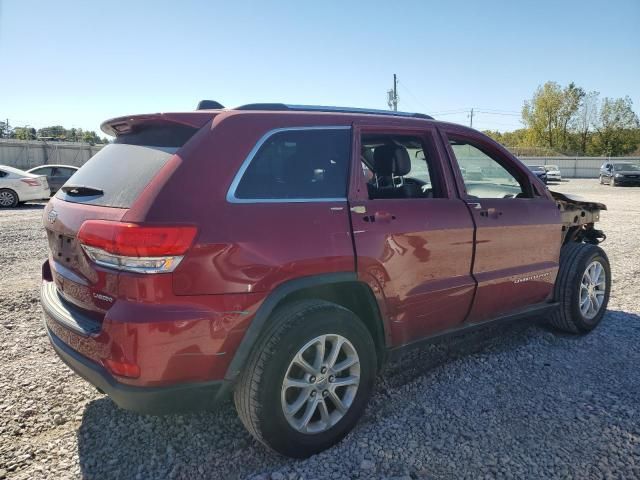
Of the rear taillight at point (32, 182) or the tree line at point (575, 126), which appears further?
the tree line at point (575, 126)

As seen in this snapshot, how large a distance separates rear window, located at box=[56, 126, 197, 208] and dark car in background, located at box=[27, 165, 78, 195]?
16.9 m

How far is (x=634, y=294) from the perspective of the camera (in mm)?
5684

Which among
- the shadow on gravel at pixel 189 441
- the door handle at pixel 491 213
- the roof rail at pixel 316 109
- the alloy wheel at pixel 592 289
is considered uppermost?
the roof rail at pixel 316 109

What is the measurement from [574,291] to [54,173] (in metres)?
18.5

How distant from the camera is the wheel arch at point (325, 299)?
2377 mm

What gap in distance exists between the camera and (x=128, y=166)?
2592 mm

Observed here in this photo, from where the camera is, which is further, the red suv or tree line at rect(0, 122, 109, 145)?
tree line at rect(0, 122, 109, 145)

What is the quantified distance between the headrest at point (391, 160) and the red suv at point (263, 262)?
106mm

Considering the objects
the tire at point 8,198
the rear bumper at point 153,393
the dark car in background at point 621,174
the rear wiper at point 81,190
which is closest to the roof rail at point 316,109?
the rear wiper at point 81,190

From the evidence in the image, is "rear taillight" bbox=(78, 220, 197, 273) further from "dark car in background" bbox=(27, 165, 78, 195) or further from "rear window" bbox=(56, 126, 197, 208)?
"dark car in background" bbox=(27, 165, 78, 195)

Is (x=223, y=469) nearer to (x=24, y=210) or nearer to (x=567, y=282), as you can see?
(x=567, y=282)

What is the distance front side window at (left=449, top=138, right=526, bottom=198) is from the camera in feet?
11.8

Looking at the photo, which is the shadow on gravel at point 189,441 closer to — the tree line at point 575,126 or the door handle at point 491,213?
the door handle at point 491,213

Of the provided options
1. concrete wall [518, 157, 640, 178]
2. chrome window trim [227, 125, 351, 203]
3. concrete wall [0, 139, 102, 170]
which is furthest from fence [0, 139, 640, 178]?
concrete wall [518, 157, 640, 178]
